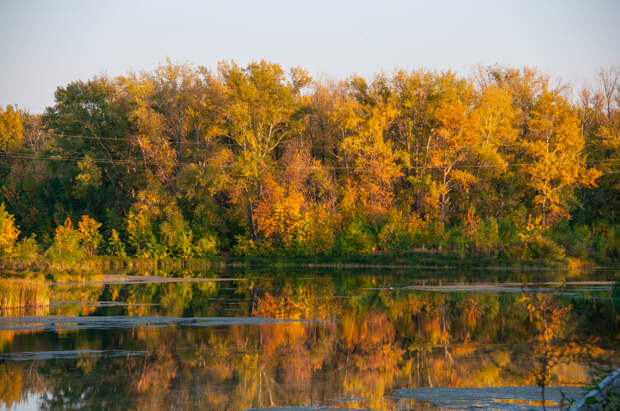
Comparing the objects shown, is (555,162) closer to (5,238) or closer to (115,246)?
(115,246)

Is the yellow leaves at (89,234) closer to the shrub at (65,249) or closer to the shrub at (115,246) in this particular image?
the shrub at (115,246)

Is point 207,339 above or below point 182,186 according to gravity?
below

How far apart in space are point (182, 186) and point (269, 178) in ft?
22.5

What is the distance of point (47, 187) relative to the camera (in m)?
68.3

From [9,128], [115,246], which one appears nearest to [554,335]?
[115,246]

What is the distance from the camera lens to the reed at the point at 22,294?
971 inches

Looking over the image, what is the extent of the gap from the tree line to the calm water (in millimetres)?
25631

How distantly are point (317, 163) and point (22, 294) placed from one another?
120 feet

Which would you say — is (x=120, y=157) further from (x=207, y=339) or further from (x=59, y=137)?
(x=207, y=339)

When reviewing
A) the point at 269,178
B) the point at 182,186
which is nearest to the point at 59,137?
the point at 182,186

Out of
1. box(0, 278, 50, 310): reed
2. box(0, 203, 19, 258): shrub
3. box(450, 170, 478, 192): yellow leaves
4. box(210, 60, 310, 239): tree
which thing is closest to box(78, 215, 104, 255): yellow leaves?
box(210, 60, 310, 239): tree

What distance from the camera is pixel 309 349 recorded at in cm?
1686

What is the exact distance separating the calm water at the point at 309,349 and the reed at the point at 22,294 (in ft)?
2.87

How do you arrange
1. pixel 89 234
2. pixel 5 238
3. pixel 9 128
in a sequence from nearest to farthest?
1. pixel 5 238
2. pixel 89 234
3. pixel 9 128
